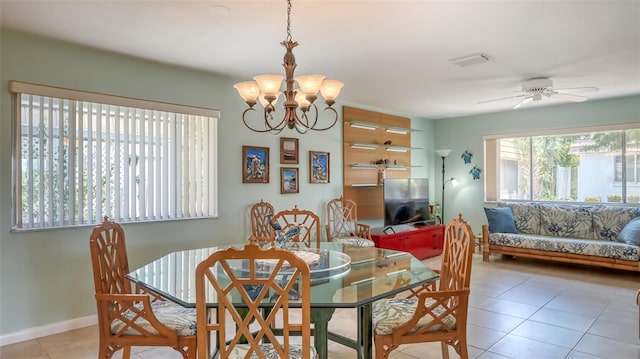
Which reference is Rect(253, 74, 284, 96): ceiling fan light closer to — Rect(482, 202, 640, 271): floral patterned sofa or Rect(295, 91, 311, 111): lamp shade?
Rect(295, 91, 311, 111): lamp shade

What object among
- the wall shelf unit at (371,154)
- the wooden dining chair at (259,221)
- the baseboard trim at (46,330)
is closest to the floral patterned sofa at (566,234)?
the wall shelf unit at (371,154)

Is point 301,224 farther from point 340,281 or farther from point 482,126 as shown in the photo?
point 482,126

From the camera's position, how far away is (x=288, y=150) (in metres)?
4.74

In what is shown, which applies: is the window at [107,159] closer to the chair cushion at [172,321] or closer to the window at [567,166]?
the chair cushion at [172,321]

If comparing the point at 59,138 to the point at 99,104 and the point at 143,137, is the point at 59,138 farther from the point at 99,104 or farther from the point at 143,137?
the point at 143,137

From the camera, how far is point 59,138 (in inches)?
123

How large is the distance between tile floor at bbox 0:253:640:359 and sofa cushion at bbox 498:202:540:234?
111 centimetres

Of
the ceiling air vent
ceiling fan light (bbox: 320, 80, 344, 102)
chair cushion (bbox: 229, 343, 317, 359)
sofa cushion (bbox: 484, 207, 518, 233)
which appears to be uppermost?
the ceiling air vent

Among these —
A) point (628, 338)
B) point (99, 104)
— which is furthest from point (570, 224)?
point (99, 104)

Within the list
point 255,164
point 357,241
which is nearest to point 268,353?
point 255,164

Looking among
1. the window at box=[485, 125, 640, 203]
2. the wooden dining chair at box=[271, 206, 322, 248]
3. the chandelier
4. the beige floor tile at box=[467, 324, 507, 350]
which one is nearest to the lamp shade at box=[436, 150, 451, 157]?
the window at box=[485, 125, 640, 203]

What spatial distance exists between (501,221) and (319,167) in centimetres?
302

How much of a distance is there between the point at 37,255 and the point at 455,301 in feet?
10.3

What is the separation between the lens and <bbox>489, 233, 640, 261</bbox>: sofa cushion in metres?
4.68
